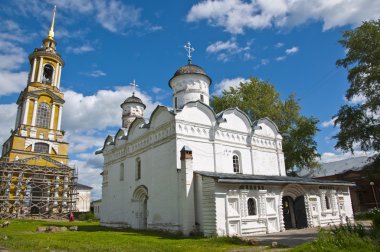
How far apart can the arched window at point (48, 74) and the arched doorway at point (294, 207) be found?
3396 centimetres

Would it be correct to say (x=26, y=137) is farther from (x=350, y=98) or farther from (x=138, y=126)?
(x=350, y=98)

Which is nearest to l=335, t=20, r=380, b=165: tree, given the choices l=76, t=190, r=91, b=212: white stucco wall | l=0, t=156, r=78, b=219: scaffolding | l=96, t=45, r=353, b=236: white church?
l=96, t=45, r=353, b=236: white church

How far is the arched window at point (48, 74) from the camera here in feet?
128

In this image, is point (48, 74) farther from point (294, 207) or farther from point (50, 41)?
point (294, 207)

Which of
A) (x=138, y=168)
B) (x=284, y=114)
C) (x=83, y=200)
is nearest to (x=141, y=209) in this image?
(x=138, y=168)

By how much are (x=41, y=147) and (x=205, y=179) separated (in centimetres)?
2810

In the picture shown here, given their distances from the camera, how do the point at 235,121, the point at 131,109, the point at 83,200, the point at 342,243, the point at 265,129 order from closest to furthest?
the point at 342,243
the point at 235,121
the point at 265,129
the point at 131,109
the point at 83,200

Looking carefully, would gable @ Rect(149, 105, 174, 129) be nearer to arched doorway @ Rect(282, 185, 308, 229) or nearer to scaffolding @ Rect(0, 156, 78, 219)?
arched doorway @ Rect(282, 185, 308, 229)

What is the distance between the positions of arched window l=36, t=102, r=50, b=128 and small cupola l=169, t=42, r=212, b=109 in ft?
75.6

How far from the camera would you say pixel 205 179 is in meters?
14.2

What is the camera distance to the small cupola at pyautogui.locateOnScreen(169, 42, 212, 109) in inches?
802

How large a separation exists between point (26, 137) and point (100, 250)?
29.9 metres

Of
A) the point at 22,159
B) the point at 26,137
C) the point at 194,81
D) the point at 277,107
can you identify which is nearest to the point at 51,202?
the point at 22,159

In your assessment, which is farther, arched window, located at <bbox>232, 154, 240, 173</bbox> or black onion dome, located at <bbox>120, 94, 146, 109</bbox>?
black onion dome, located at <bbox>120, 94, 146, 109</bbox>
